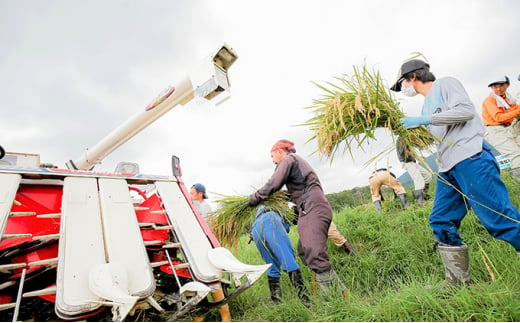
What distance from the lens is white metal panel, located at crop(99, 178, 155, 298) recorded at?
180 centimetres

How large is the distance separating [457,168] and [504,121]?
336cm

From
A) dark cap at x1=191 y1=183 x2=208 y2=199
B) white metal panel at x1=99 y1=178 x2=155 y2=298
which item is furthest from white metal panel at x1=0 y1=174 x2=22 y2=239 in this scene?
dark cap at x1=191 y1=183 x2=208 y2=199

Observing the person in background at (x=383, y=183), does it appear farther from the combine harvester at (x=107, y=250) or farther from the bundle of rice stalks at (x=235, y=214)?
the combine harvester at (x=107, y=250)

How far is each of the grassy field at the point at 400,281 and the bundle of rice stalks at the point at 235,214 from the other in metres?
0.71

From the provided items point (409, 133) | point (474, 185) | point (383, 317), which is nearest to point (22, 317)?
point (383, 317)

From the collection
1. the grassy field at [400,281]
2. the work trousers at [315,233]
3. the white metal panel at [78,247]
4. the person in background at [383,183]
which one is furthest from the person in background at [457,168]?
the person in background at [383,183]

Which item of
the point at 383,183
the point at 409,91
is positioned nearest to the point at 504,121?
the point at 383,183

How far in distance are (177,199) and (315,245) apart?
4.62 feet

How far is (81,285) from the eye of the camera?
163 centimetres

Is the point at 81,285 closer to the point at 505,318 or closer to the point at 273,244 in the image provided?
the point at 273,244

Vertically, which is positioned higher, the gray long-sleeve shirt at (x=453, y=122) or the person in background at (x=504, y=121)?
the gray long-sleeve shirt at (x=453, y=122)

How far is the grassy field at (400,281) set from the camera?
5.87ft

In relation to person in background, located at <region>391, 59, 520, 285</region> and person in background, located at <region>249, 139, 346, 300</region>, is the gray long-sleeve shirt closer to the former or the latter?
person in background, located at <region>391, 59, 520, 285</region>

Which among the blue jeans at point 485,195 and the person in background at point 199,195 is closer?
the blue jeans at point 485,195
